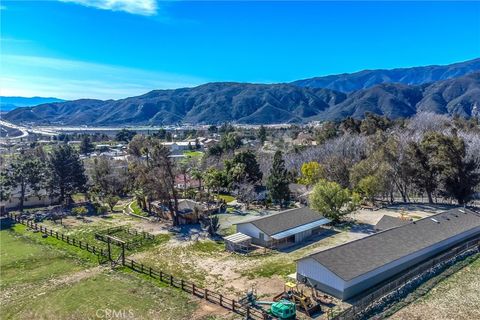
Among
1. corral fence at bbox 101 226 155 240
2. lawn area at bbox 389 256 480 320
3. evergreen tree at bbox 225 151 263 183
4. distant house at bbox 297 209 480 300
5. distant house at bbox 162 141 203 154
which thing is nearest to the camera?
lawn area at bbox 389 256 480 320

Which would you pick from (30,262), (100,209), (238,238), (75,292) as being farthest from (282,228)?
(100,209)

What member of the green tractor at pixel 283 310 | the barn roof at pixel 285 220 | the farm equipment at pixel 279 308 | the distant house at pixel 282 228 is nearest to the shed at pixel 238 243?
the distant house at pixel 282 228

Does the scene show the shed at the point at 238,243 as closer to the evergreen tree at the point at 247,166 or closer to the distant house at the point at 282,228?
the distant house at the point at 282,228

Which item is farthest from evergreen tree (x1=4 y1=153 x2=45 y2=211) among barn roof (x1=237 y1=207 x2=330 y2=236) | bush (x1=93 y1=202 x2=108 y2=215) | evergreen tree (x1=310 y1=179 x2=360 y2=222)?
evergreen tree (x1=310 y1=179 x2=360 y2=222)

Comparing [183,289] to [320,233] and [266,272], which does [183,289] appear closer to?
[266,272]

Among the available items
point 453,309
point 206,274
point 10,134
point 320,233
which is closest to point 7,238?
point 206,274

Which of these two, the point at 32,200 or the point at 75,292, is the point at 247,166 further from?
the point at 75,292

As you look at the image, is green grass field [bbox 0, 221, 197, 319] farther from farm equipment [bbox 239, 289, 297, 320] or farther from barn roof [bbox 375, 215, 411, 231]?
barn roof [bbox 375, 215, 411, 231]
